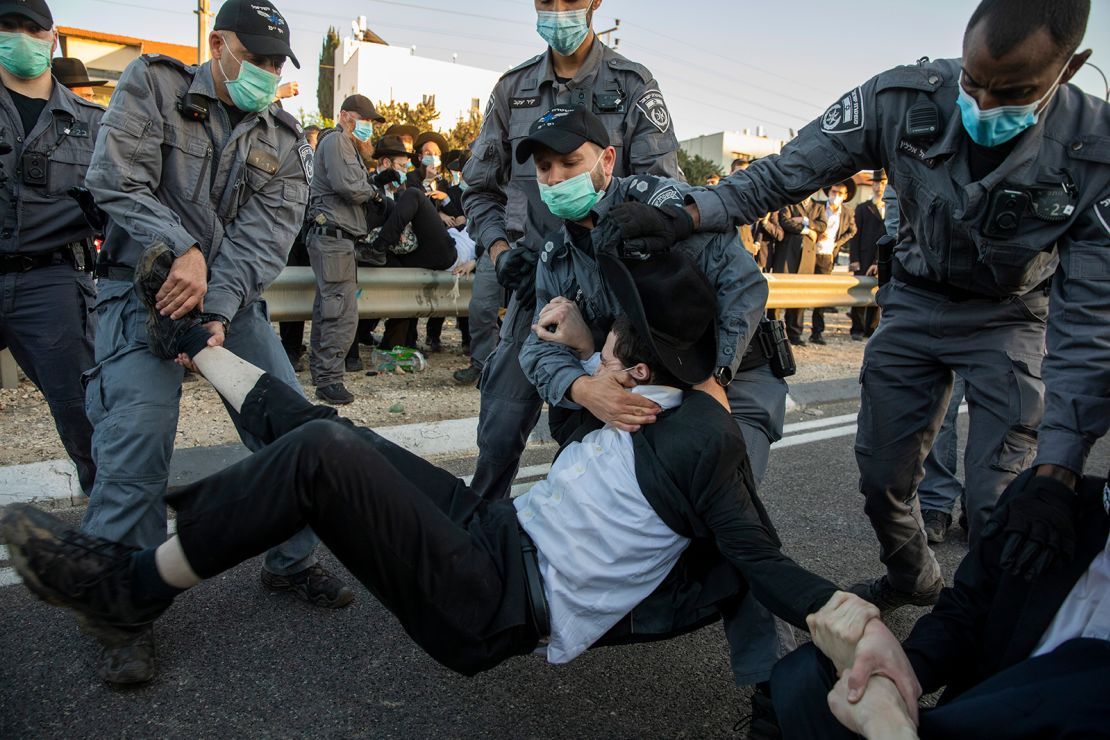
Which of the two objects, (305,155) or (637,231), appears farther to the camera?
(305,155)

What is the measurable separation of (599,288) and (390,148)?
583 centimetres

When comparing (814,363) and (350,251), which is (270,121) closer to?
(350,251)

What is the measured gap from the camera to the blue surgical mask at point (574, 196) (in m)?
2.92

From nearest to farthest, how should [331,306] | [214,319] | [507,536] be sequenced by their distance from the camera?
[507,536] → [214,319] → [331,306]

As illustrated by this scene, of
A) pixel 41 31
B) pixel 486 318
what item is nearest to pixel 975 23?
pixel 41 31

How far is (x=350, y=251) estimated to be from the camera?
6.23 m

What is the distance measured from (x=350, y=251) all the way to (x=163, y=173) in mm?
3336

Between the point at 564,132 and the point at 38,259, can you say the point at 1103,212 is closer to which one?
the point at 564,132

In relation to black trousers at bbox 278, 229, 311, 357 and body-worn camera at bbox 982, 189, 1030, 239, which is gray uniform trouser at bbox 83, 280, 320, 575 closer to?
body-worn camera at bbox 982, 189, 1030, 239

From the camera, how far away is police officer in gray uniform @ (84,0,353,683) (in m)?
2.66

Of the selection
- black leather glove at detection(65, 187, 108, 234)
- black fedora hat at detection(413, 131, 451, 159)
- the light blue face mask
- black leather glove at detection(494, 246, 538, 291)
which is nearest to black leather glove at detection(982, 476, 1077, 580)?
black leather glove at detection(494, 246, 538, 291)

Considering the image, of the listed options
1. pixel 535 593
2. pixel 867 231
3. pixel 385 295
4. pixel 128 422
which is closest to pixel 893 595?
pixel 535 593

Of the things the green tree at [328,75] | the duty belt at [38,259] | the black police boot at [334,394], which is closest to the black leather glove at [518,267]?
the duty belt at [38,259]

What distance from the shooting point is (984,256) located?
2.50 m
